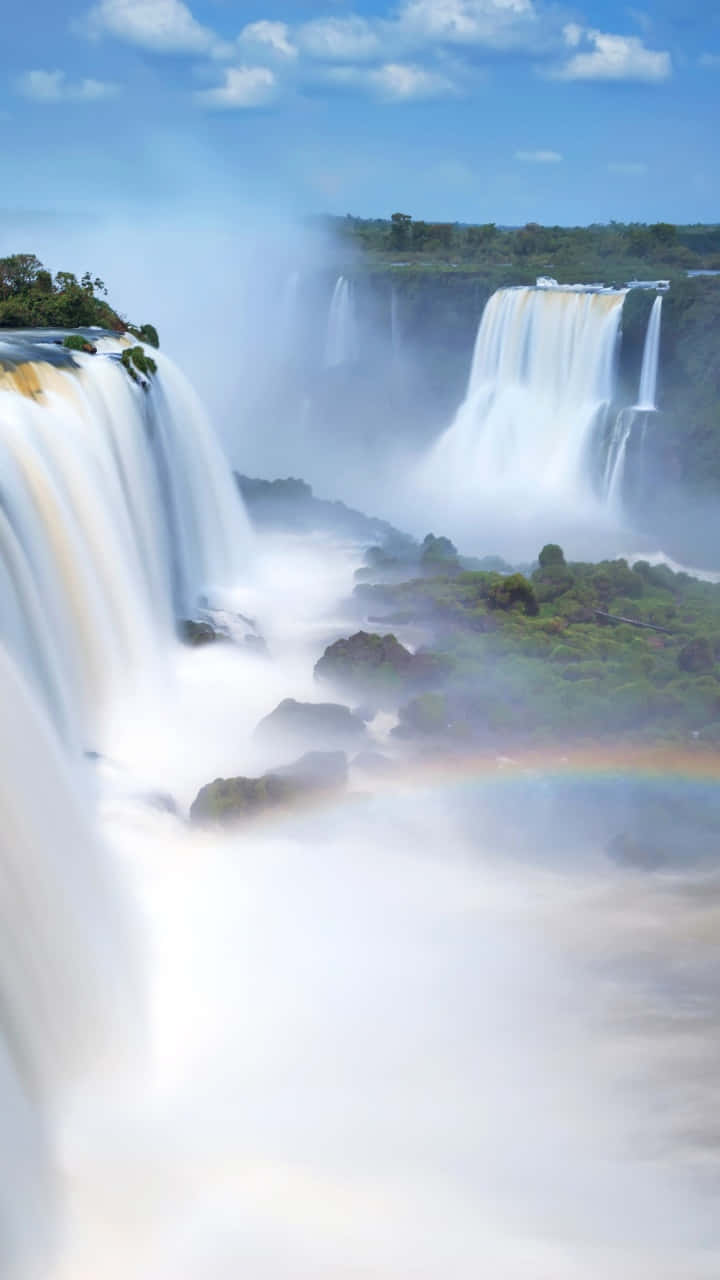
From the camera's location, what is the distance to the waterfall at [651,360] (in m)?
30.3

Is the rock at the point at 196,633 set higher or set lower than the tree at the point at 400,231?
lower

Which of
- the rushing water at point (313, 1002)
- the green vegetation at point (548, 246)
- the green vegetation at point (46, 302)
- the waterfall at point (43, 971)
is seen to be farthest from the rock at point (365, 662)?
the green vegetation at point (548, 246)

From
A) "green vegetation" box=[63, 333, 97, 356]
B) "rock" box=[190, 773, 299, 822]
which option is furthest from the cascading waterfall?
"rock" box=[190, 773, 299, 822]

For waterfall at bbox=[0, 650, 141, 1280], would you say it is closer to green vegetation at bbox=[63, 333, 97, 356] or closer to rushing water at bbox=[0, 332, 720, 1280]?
rushing water at bbox=[0, 332, 720, 1280]

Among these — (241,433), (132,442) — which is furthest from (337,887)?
(241,433)

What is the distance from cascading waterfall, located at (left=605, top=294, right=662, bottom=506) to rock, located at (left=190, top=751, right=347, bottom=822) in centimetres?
1845

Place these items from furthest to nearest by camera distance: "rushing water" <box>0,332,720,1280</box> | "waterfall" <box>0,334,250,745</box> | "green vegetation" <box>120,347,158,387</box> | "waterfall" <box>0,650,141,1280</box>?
"green vegetation" <box>120,347,158,387</box> < "waterfall" <box>0,334,250,745</box> < "rushing water" <box>0,332,720,1280</box> < "waterfall" <box>0,650,141,1280</box>

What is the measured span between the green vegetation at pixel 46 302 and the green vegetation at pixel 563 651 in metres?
8.26

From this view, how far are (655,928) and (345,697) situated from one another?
6.62 meters

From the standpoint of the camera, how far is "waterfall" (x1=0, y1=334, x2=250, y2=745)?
45.8 feet

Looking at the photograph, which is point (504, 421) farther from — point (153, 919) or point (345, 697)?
point (153, 919)

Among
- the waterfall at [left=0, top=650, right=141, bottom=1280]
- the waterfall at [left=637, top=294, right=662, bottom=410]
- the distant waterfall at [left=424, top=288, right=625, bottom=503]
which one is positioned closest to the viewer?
the waterfall at [left=0, top=650, right=141, bottom=1280]

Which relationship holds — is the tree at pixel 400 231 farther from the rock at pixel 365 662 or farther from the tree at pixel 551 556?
the rock at pixel 365 662

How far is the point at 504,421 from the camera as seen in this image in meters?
33.9
